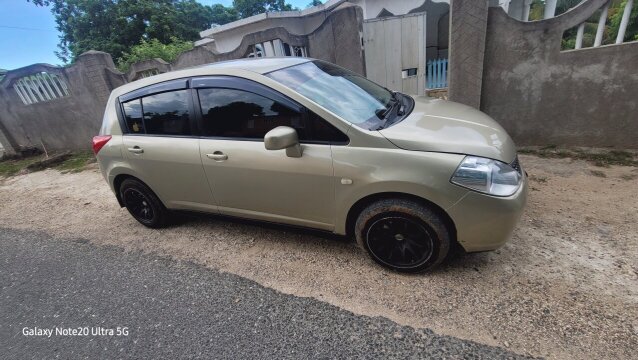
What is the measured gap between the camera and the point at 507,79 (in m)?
4.24

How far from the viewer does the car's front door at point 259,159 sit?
7.88ft

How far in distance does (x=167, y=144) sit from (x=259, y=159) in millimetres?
1067

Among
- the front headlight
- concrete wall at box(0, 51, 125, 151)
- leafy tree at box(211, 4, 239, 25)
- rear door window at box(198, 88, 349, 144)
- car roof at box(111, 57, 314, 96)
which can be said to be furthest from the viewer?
leafy tree at box(211, 4, 239, 25)

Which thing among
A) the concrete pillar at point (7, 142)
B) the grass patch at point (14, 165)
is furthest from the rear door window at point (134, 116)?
the concrete pillar at point (7, 142)

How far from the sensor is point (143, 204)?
11.8 feet

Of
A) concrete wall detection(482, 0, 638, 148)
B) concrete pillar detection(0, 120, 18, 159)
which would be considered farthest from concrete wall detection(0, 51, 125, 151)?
concrete wall detection(482, 0, 638, 148)

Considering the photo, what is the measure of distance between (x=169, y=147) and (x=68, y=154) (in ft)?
24.0

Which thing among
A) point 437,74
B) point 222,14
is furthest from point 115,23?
point 437,74

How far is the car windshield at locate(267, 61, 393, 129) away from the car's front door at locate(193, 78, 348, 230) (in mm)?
214

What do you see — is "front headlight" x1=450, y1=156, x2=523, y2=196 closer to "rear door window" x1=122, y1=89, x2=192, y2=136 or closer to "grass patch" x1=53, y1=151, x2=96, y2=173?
"rear door window" x1=122, y1=89, x2=192, y2=136

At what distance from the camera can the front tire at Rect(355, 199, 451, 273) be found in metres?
2.19

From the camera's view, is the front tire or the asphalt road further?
the front tire

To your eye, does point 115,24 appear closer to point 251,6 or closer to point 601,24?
point 251,6

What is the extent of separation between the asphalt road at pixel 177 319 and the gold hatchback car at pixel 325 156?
610 millimetres
